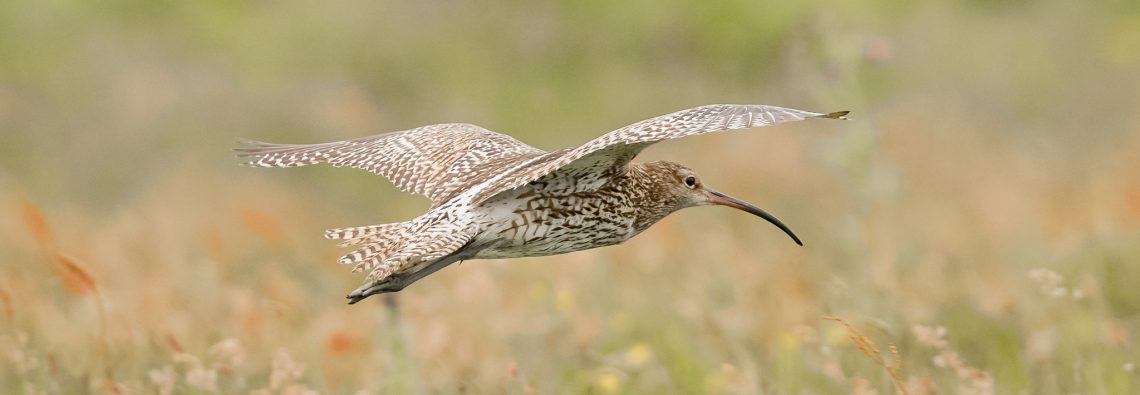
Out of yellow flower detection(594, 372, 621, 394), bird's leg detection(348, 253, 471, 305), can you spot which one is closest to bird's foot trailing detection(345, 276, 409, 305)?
bird's leg detection(348, 253, 471, 305)

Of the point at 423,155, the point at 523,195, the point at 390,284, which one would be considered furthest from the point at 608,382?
the point at 423,155

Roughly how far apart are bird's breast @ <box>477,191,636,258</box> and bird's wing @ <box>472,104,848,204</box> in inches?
4.0

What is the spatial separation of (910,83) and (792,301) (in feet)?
23.9

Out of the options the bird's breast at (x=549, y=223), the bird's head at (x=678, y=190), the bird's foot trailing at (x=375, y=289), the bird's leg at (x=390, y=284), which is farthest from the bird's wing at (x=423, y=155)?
the bird's foot trailing at (x=375, y=289)

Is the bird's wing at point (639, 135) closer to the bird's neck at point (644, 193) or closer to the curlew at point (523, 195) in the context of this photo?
the curlew at point (523, 195)

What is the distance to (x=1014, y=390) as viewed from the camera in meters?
7.64

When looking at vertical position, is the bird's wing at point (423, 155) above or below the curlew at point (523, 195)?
above

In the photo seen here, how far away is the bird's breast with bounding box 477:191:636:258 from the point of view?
23.8 feet

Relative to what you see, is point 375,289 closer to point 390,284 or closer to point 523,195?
point 390,284

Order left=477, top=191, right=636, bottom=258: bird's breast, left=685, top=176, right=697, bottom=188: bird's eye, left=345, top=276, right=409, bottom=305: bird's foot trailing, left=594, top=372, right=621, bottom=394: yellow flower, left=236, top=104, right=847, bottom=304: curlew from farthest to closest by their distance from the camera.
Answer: left=685, top=176, right=697, bottom=188: bird's eye < left=594, top=372, right=621, bottom=394: yellow flower < left=477, top=191, right=636, bottom=258: bird's breast < left=345, top=276, right=409, bottom=305: bird's foot trailing < left=236, top=104, right=847, bottom=304: curlew

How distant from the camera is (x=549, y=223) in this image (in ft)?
24.1

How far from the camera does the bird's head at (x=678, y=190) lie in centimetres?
803

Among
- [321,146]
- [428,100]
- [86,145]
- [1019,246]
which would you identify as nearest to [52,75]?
[86,145]

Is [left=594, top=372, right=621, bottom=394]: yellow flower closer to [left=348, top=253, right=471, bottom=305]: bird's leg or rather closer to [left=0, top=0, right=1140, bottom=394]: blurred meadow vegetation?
[left=0, top=0, right=1140, bottom=394]: blurred meadow vegetation
